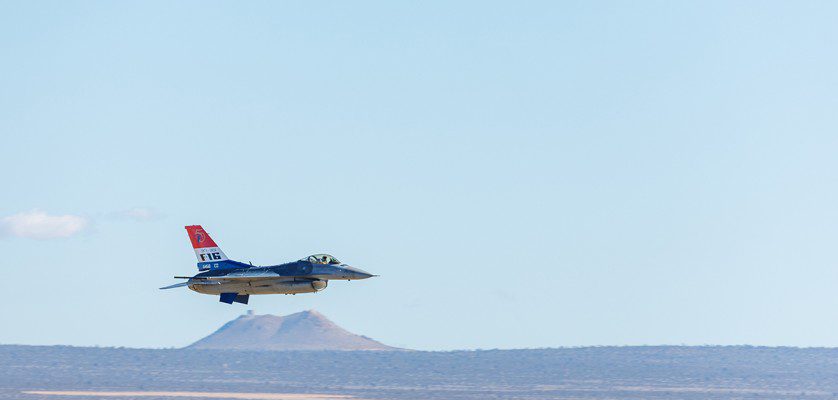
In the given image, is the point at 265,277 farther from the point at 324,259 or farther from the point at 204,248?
the point at 204,248

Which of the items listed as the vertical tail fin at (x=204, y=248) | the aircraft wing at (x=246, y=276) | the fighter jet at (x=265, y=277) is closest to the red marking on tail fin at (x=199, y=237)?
the vertical tail fin at (x=204, y=248)

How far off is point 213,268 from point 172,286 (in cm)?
357

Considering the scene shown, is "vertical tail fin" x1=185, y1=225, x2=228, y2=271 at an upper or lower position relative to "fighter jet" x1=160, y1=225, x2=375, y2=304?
upper

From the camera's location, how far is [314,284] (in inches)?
4304

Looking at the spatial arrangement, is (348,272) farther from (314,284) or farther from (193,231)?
(193,231)

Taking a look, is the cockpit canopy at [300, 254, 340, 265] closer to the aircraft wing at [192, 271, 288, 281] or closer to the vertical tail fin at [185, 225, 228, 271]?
the aircraft wing at [192, 271, 288, 281]

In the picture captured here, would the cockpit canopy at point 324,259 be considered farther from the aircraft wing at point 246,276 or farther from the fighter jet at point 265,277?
the aircraft wing at point 246,276

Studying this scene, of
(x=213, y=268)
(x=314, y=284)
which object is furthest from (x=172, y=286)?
(x=314, y=284)

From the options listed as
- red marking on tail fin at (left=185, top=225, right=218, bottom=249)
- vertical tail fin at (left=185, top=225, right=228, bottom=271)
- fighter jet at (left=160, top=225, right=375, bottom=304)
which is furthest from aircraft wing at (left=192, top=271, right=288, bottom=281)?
red marking on tail fin at (left=185, top=225, right=218, bottom=249)

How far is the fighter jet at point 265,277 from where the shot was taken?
109 m

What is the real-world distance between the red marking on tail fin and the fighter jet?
1.65 metres

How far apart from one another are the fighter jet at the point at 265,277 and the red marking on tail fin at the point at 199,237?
1.65 metres

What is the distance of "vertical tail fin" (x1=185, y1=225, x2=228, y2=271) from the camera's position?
114 meters

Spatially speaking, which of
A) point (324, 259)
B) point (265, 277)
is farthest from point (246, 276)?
point (324, 259)
